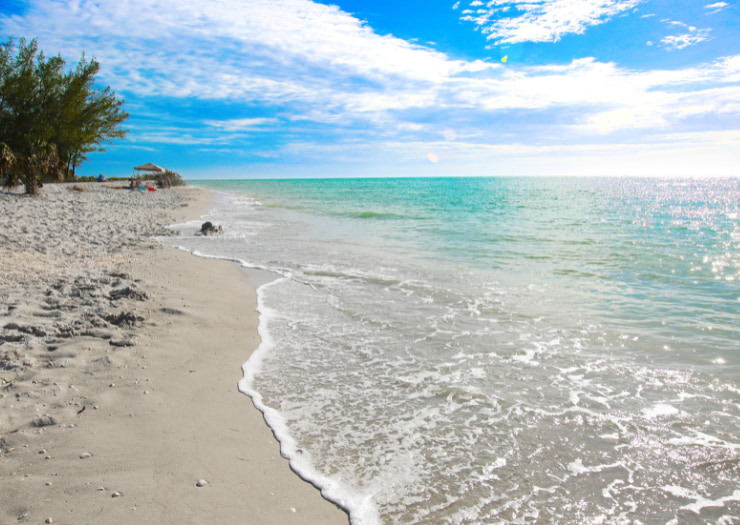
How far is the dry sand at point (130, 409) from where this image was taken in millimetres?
2580

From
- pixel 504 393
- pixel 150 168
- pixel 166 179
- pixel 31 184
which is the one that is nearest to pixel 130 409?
pixel 504 393

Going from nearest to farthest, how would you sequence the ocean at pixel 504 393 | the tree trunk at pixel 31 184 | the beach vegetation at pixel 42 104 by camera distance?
the ocean at pixel 504 393, the tree trunk at pixel 31 184, the beach vegetation at pixel 42 104

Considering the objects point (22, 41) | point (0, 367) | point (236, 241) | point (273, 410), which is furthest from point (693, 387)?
point (22, 41)

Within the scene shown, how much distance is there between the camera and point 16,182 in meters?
22.2

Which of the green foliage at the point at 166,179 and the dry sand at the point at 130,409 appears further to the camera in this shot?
the green foliage at the point at 166,179

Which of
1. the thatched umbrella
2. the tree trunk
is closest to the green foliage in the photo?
the thatched umbrella

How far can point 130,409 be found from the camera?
3590 millimetres

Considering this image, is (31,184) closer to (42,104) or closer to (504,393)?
(42,104)

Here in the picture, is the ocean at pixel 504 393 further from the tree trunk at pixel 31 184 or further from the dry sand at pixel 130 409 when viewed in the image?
the tree trunk at pixel 31 184

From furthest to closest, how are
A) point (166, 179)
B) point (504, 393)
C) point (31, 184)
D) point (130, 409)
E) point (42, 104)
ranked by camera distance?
point (166, 179) → point (42, 104) → point (31, 184) → point (504, 393) → point (130, 409)

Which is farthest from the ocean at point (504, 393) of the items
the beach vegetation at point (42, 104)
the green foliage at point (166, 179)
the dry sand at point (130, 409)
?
the green foliage at point (166, 179)

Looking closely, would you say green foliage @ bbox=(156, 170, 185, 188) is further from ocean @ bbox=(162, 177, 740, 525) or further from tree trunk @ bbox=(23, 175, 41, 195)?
ocean @ bbox=(162, 177, 740, 525)

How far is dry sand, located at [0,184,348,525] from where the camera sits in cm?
258

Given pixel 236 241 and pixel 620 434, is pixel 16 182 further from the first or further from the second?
pixel 620 434
